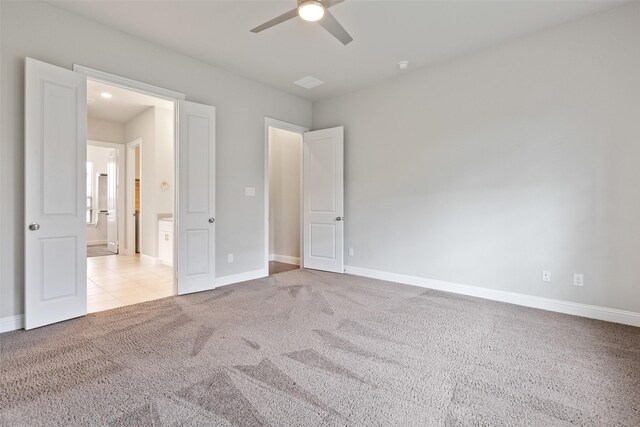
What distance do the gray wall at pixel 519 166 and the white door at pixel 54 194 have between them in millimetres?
3564

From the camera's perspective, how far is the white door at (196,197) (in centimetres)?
371

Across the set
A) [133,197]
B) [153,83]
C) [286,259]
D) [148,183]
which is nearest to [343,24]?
[153,83]

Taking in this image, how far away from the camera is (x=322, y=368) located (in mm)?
2057

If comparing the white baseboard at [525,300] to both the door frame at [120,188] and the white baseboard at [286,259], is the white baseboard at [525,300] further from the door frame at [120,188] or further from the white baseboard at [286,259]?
the door frame at [120,188]

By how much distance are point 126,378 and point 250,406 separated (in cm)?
89

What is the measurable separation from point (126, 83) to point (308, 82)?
2.39m

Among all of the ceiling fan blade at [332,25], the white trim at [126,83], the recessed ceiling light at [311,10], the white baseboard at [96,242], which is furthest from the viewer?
the white baseboard at [96,242]

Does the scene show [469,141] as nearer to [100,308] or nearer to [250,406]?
[250,406]

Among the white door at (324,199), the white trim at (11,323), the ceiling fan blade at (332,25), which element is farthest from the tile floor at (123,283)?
the ceiling fan blade at (332,25)

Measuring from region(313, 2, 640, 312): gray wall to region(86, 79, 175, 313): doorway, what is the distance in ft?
10.1

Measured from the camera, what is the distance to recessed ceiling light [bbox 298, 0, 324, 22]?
2270 millimetres

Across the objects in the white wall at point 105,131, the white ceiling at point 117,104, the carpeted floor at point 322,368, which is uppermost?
the white ceiling at point 117,104

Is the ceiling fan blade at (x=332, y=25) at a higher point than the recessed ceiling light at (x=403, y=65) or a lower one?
lower

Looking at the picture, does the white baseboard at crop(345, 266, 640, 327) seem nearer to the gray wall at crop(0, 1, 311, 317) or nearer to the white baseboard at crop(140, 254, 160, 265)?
the gray wall at crop(0, 1, 311, 317)
